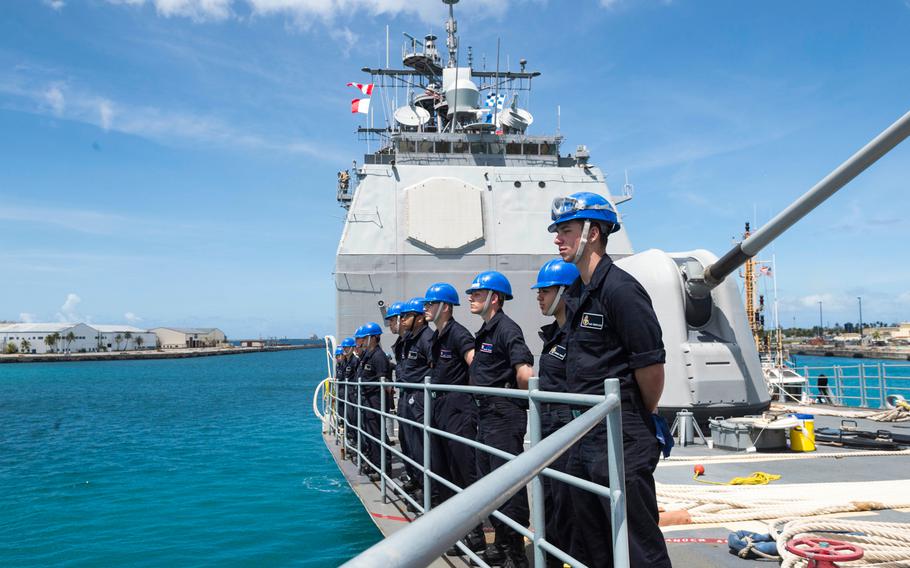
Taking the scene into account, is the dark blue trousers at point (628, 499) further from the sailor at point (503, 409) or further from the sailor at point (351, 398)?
the sailor at point (351, 398)

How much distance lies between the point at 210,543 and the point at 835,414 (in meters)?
8.68

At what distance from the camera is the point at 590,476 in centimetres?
223

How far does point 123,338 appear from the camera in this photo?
315 ft

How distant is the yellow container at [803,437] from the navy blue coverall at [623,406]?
5.21m

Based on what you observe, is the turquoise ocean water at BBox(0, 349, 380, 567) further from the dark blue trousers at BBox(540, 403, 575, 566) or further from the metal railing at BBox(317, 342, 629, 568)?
the metal railing at BBox(317, 342, 629, 568)

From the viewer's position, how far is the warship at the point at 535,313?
136 inches

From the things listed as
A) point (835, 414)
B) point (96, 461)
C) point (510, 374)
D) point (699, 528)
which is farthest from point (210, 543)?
point (835, 414)

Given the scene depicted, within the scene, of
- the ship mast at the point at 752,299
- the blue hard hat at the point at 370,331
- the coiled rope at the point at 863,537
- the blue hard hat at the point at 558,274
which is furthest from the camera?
the ship mast at the point at 752,299

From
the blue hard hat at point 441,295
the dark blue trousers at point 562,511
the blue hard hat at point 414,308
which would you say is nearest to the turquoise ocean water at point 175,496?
the blue hard hat at point 414,308

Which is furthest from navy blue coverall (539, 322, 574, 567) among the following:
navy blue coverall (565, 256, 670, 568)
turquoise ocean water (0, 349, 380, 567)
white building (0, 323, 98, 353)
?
white building (0, 323, 98, 353)

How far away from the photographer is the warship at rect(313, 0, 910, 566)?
3.45 metres

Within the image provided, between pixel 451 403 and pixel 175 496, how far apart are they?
6.58 m

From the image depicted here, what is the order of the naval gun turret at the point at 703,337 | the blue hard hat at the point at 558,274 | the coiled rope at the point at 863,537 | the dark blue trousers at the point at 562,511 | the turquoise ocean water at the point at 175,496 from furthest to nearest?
the naval gun turret at the point at 703,337 → the turquoise ocean water at the point at 175,496 → the blue hard hat at the point at 558,274 → the coiled rope at the point at 863,537 → the dark blue trousers at the point at 562,511

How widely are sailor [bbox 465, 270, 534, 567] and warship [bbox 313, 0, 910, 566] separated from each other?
33 centimetres
